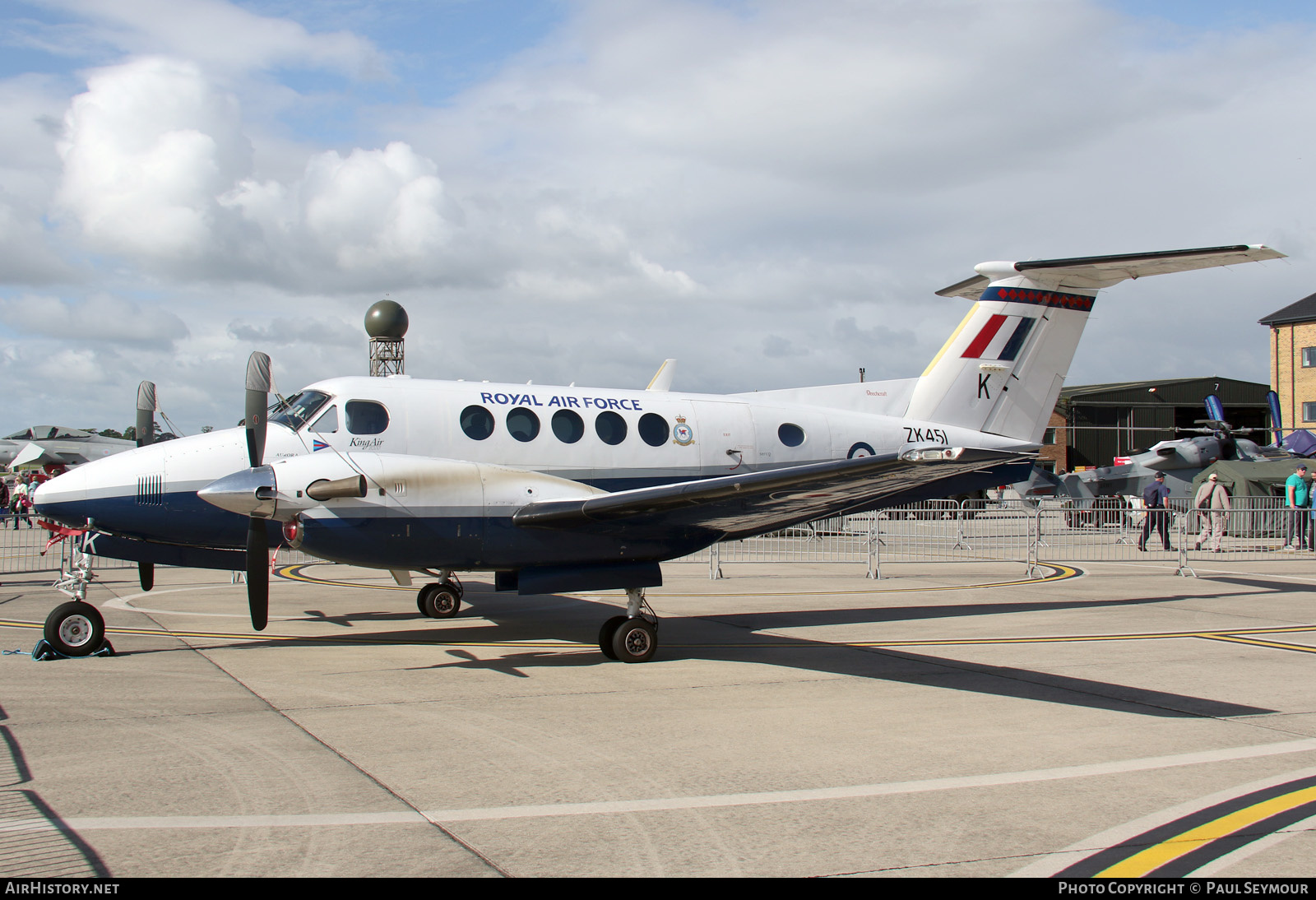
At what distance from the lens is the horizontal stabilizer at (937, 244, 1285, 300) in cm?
1220

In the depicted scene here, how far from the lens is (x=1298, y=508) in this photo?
22.5 metres

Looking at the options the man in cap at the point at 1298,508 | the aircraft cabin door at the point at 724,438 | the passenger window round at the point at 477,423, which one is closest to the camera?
the passenger window round at the point at 477,423

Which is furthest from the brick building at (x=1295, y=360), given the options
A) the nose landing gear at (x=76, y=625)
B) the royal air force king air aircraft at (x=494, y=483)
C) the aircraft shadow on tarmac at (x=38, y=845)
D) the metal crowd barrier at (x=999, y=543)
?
the aircraft shadow on tarmac at (x=38, y=845)

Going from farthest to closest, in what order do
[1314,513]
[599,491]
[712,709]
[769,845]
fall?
[1314,513] → [599,491] → [712,709] → [769,845]

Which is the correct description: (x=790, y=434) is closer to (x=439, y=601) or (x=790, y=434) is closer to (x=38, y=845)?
(x=439, y=601)

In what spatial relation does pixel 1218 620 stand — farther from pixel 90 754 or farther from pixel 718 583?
pixel 90 754

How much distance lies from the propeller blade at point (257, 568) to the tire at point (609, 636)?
331cm

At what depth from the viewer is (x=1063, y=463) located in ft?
214

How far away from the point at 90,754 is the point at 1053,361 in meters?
12.8

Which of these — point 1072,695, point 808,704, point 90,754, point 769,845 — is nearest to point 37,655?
point 90,754

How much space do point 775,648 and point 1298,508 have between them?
61.4ft

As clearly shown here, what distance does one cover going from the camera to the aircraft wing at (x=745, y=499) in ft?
26.3

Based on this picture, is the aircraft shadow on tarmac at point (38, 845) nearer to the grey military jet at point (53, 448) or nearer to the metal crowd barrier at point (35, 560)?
the metal crowd barrier at point (35, 560)

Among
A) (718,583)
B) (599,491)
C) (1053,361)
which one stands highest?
(1053,361)
